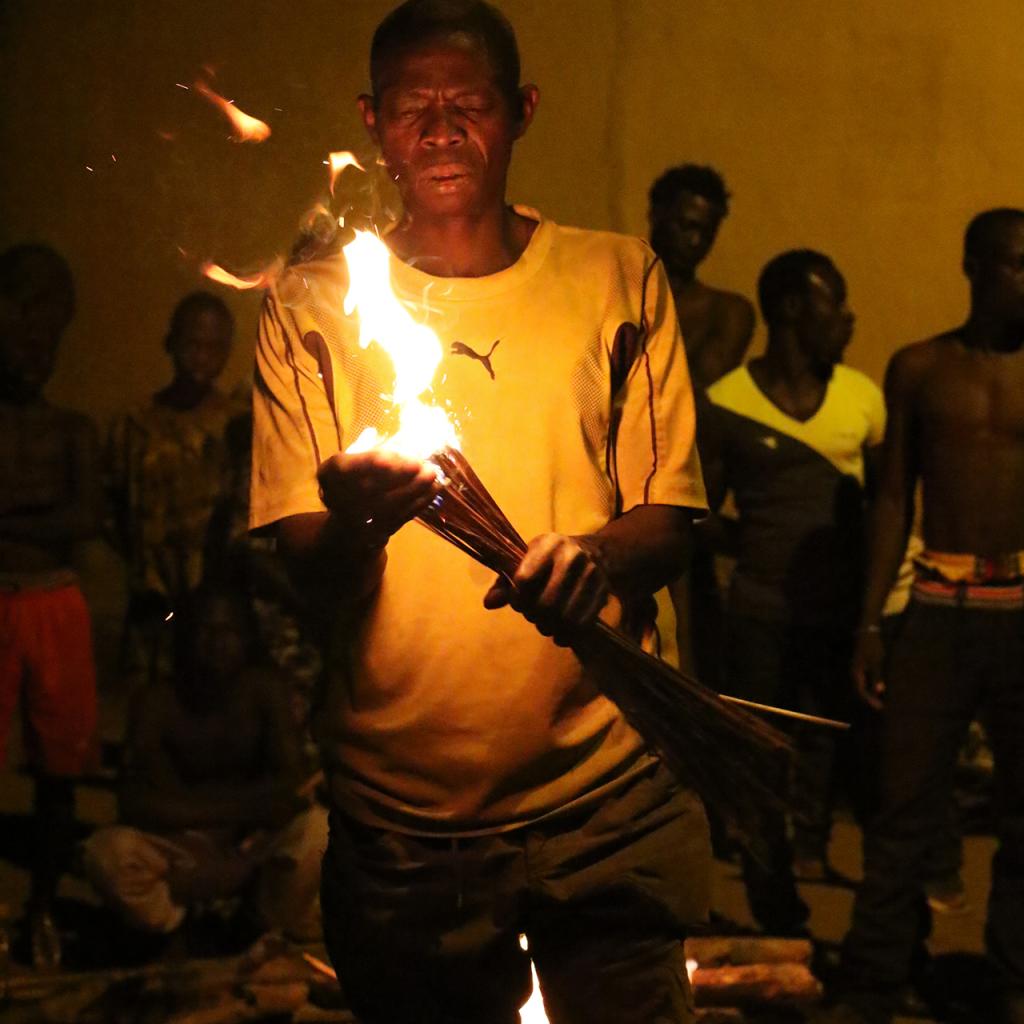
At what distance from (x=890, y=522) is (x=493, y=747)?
106 inches

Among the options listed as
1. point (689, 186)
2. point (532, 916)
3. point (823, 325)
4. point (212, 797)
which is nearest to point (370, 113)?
point (532, 916)

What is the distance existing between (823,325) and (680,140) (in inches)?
66.7

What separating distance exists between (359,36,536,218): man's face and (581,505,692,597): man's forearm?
553mm

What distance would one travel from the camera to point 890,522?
4812 mm

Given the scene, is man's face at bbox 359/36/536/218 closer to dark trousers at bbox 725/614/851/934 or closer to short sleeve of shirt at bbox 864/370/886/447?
dark trousers at bbox 725/614/851/934

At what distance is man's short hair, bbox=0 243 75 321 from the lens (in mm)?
5922

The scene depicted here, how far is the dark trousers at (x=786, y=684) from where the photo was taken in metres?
5.36

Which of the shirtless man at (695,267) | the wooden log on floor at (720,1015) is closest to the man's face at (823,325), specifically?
the shirtless man at (695,267)

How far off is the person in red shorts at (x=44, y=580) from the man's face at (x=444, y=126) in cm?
331

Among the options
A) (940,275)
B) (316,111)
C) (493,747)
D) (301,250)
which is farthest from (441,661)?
(940,275)

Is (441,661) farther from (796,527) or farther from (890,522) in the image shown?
(796,527)

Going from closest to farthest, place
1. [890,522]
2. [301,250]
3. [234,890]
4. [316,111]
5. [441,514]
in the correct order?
[441,514] < [301,250] < [890,522] < [234,890] < [316,111]

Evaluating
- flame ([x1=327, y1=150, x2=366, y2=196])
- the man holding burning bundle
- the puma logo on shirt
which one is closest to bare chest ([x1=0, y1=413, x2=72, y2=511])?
flame ([x1=327, y1=150, x2=366, y2=196])

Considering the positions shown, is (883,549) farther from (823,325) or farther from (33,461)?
(33,461)
